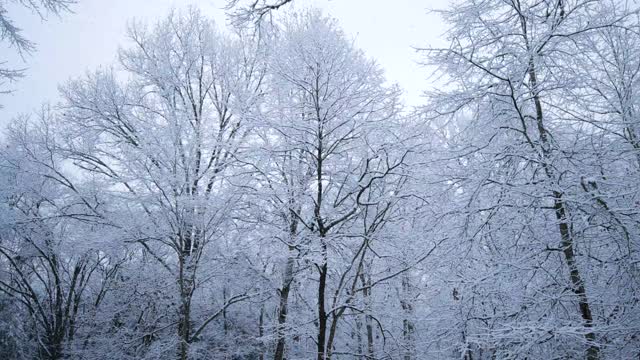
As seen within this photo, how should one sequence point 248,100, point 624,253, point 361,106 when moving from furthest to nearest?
point 248,100 < point 361,106 < point 624,253

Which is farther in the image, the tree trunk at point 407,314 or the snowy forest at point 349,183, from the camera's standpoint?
the tree trunk at point 407,314

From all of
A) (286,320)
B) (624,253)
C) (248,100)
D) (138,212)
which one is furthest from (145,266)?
(624,253)

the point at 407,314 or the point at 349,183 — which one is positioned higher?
the point at 349,183

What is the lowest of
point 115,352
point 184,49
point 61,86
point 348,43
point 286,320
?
point 115,352

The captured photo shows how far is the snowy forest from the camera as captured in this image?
4.10 m

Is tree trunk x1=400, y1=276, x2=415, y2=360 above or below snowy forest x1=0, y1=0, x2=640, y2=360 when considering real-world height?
below

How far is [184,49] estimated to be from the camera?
11.2m

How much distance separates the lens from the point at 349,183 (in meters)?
7.09

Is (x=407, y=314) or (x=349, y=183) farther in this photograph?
(x=407, y=314)

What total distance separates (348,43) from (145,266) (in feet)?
25.9

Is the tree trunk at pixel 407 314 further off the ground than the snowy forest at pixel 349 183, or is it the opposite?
the snowy forest at pixel 349 183

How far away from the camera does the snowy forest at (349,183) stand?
4098 millimetres

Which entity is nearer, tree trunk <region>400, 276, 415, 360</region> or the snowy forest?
the snowy forest

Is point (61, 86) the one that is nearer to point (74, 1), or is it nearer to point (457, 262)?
point (74, 1)
